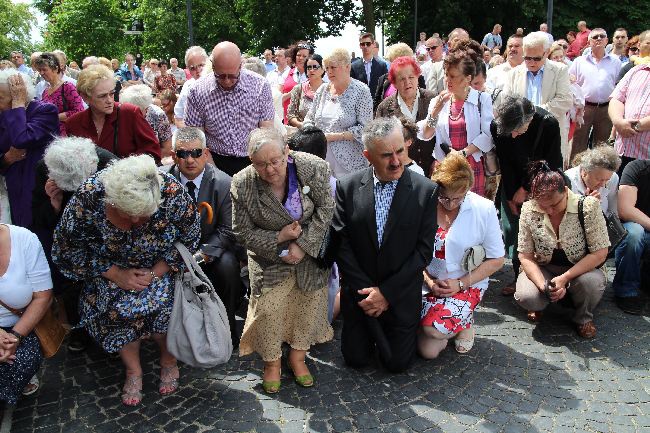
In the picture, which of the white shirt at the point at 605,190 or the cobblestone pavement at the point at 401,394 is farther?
the white shirt at the point at 605,190

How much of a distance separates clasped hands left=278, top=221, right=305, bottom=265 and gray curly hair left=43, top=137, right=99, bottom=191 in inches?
56.5

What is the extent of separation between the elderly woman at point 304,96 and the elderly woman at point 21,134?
2734 mm

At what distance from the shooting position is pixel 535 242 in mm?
4430

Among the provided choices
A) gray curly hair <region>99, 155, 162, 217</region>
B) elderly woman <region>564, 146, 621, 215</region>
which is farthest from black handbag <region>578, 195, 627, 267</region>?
gray curly hair <region>99, 155, 162, 217</region>

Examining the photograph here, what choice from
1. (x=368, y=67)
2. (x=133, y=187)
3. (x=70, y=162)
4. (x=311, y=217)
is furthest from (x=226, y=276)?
(x=368, y=67)

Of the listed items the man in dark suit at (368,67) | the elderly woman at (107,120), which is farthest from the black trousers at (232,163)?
the man in dark suit at (368,67)

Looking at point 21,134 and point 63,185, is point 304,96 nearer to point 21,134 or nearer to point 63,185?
point 21,134

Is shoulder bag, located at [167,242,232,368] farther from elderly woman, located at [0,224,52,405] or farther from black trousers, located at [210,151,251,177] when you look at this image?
black trousers, located at [210,151,251,177]

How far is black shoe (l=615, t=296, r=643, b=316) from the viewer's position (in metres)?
4.65

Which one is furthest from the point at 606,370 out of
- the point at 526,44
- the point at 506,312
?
the point at 526,44

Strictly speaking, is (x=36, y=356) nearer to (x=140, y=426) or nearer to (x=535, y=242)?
(x=140, y=426)

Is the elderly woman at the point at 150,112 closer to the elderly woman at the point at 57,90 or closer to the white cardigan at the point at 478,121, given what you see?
the elderly woman at the point at 57,90

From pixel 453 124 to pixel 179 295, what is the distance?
287cm

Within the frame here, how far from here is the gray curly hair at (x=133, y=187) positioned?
3186mm
